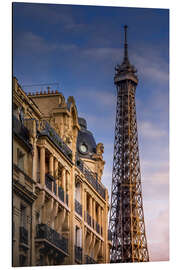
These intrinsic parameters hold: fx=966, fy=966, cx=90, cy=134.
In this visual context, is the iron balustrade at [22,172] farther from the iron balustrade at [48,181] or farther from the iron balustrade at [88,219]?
the iron balustrade at [88,219]

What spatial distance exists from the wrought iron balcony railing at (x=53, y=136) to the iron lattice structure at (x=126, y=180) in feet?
4.54

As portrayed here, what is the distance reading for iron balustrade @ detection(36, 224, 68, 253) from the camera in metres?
21.9

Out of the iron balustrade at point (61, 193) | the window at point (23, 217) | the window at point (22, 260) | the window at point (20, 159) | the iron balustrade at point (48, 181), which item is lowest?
the window at point (22, 260)

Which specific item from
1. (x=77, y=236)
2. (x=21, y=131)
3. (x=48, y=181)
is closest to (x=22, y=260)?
(x=21, y=131)

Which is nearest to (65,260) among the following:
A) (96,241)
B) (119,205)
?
(96,241)

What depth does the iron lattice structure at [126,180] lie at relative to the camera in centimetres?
2495

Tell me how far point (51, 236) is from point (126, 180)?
872 cm

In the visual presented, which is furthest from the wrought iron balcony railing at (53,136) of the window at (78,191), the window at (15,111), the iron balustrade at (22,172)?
the iron balustrade at (22,172)

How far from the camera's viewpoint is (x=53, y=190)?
23484 mm

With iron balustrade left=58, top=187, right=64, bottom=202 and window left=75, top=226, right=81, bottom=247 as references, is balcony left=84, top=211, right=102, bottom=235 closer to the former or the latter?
window left=75, top=226, right=81, bottom=247

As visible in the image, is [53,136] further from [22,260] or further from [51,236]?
[22,260]
